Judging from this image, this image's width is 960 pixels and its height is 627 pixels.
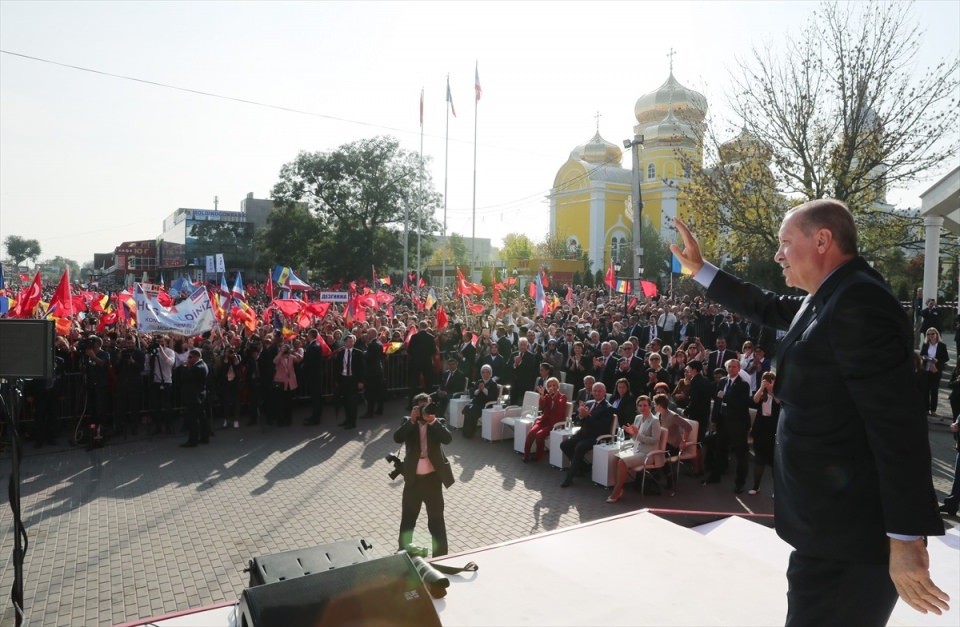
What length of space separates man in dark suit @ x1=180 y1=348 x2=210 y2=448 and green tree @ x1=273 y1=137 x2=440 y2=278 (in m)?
37.2

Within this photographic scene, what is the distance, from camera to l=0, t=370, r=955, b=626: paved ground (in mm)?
6758

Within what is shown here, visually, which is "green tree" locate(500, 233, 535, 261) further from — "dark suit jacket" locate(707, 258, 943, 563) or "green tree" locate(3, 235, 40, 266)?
"green tree" locate(3, 235, 40, 266)

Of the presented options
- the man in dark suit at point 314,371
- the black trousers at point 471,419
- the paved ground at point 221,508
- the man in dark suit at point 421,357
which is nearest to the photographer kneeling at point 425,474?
the paved ground at point 221,508

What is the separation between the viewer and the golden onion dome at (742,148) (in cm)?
2008

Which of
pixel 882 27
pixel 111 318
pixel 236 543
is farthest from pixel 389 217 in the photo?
pixel 236 543

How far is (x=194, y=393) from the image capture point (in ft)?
40.3

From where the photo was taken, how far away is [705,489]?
1024 centimetres

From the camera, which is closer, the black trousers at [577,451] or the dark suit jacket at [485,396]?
the black trousers at [577,451]

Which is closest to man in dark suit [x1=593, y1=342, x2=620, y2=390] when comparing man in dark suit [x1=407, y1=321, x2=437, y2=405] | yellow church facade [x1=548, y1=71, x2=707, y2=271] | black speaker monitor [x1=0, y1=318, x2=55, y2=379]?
man in dark suit [x1=407, y1=321, x2=437, y2=405]

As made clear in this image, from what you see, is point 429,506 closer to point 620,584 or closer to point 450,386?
point 620,584

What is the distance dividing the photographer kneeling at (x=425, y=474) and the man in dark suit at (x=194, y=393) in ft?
Answer: 22.5

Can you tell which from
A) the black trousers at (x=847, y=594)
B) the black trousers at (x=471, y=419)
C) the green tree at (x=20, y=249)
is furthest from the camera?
the green tree at (x=20, y=249)

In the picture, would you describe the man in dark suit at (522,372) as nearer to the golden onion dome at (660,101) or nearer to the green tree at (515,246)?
the golden onion dome at (660,101)

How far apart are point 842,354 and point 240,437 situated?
13.3 meters
